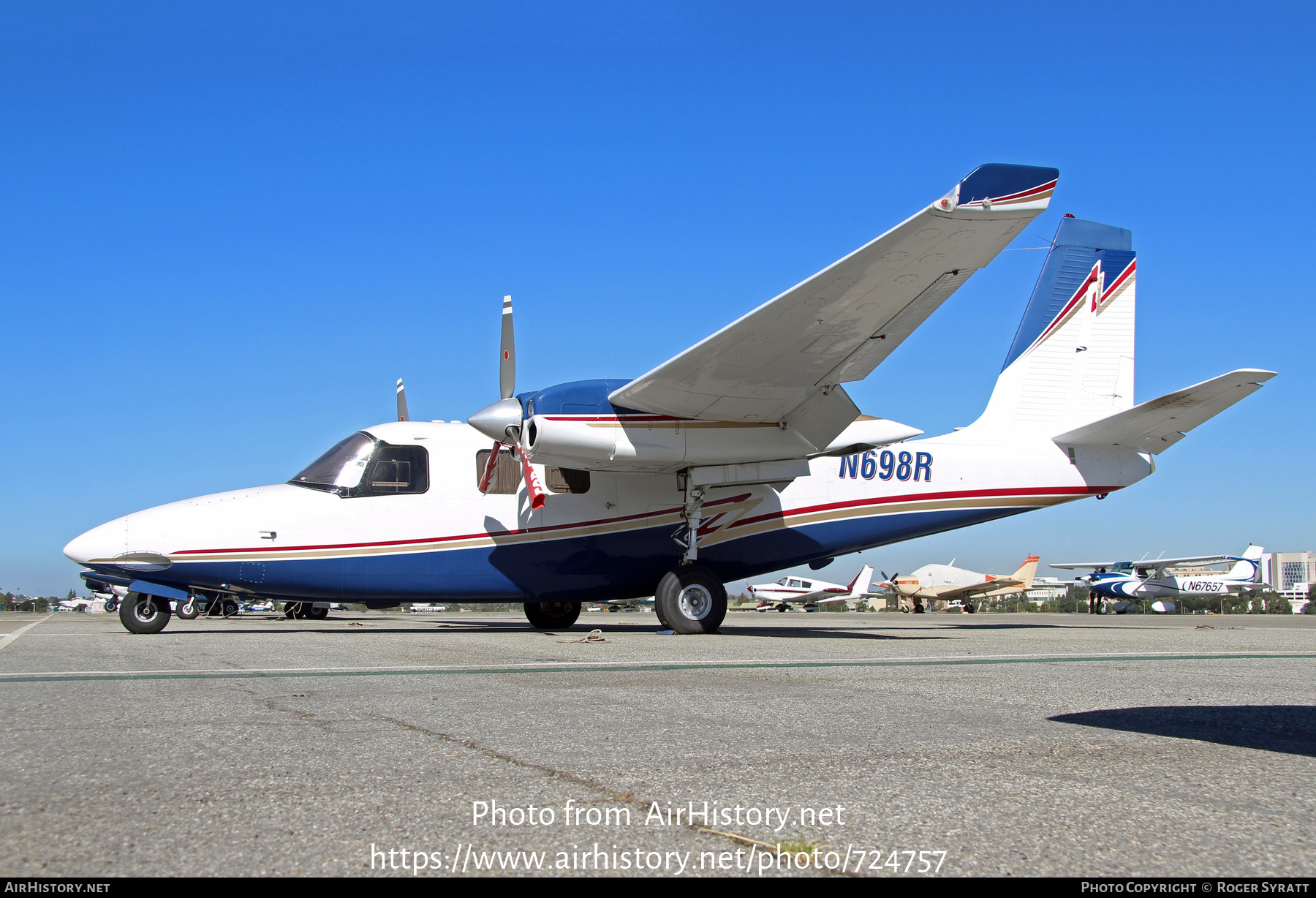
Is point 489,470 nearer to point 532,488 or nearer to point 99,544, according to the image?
point 532,488

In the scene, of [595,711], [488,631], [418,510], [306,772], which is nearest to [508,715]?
[595,711]

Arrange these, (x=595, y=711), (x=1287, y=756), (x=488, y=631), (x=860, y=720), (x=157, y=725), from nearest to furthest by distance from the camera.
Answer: (x=1287, y=756) → (x=157, y=725) → (x=860, y=720) → (x=595, y=711) → (x=488, y=631)

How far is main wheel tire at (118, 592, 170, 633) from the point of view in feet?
36.4

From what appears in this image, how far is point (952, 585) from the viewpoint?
52.6 meters

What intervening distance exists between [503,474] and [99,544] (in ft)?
16.0

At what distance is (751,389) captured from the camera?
34.2 ft

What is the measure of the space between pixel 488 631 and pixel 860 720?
1009cm

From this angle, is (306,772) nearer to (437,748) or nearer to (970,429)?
(437,748)

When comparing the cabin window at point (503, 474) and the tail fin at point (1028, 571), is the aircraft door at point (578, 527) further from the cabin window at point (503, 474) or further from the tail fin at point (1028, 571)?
the tail fin at point (1028, 571)

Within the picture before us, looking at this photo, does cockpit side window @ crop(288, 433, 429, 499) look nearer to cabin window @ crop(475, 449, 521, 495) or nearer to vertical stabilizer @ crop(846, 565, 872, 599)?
cabin window @ crop(475, 449, 521, 495)

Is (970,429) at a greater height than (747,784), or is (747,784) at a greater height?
(970,429)

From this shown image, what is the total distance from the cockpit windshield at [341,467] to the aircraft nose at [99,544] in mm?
2046

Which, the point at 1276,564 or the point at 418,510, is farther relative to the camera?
the point at 1276,564

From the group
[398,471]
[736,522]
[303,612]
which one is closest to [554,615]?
[736,522]
